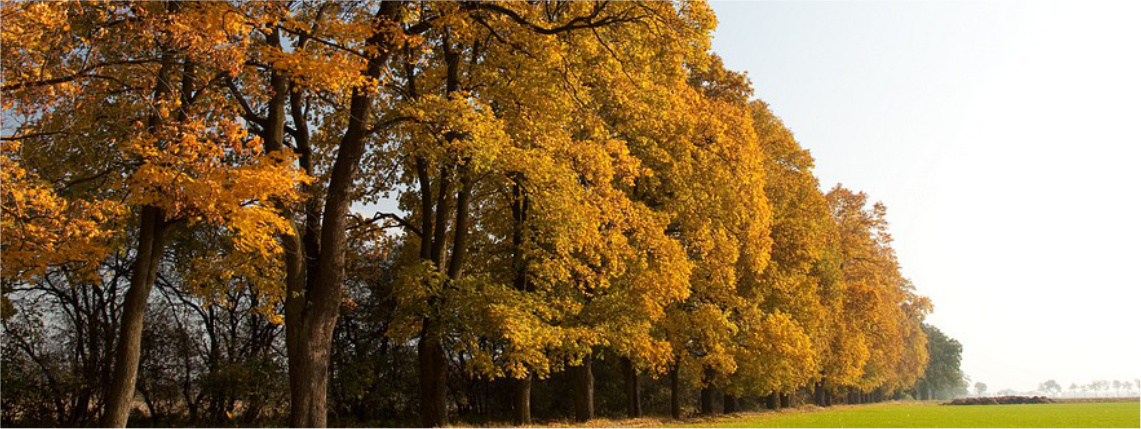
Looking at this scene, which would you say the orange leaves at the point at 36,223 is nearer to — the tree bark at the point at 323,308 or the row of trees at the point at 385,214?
the row of trees at the point at 385,214

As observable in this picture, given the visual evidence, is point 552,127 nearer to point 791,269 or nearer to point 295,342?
point 295,342

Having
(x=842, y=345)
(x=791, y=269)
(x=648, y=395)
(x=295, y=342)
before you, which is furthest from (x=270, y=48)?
(x=842, y=345)

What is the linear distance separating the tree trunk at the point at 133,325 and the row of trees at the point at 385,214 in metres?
0.06

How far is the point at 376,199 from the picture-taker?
2255 centimetres

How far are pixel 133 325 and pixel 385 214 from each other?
27.9 ft

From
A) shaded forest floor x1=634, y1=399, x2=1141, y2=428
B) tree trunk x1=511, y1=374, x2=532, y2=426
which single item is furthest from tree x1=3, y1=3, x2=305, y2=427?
shaded forest floor x1=634, y1=399, x2=1141, y2=428

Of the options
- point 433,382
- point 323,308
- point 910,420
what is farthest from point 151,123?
point 910,420

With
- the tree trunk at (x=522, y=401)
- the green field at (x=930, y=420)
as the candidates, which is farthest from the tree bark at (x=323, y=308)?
the green field at (x=930, y=420)

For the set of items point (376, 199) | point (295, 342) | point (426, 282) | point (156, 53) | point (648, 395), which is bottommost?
point (648, 395)

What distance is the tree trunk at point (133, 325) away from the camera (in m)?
14.2

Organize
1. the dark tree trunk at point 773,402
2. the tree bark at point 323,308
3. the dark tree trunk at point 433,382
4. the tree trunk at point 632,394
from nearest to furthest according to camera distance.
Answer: the tree bark at point 323,308 < the dark tree trunk at point 433,382 < the tree trunk at point 632,394 < the dark tree trunk at point 773,402

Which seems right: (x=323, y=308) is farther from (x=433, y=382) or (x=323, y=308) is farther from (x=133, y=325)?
(x=433, y=382)

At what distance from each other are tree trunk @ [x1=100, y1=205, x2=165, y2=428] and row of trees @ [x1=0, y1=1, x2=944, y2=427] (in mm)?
55

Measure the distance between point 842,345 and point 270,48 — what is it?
34560 mm
